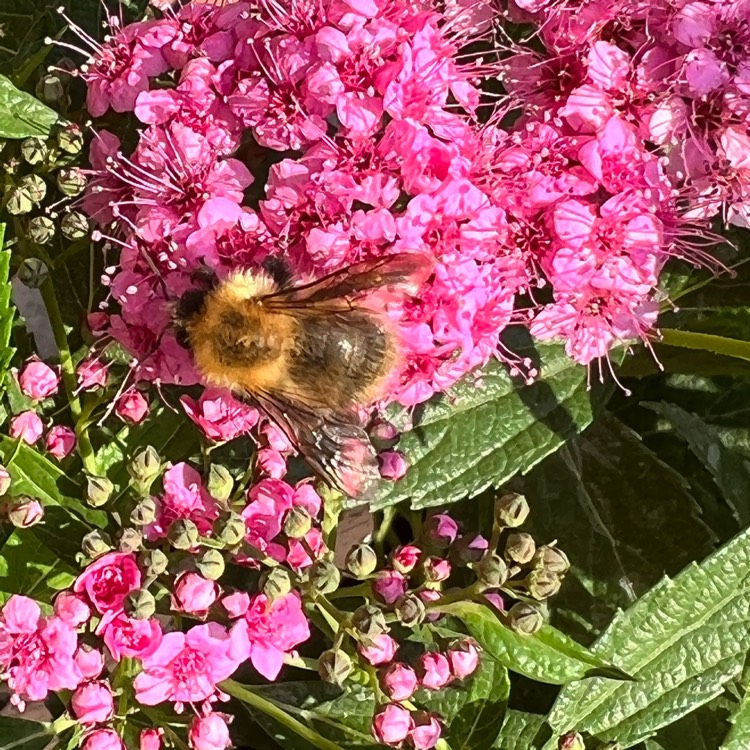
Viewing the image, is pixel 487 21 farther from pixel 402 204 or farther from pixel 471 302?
pixel 471 302

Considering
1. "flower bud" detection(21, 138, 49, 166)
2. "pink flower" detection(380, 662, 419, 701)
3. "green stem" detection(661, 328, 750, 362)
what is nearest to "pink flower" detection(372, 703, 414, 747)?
"pink flower" detection(380, 662, 419, 701)

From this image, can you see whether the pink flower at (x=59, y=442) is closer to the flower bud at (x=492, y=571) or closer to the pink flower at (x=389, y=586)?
the pink flower at (x=389, y=586)

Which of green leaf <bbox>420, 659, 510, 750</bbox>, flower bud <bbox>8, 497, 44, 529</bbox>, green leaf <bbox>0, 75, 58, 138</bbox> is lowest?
green leaf <bbox>420, 659, 510, 750</bbox>

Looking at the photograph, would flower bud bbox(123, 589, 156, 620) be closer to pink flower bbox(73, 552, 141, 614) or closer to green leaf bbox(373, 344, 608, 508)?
pink flower bbox(73, 552, 141, 614)

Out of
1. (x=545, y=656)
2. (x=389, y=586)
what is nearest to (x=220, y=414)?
(x=389, y=586)

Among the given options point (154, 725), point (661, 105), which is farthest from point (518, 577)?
point (661, 105)
